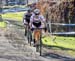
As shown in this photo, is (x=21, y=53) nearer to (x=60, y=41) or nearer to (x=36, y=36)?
(x=36, y=36)

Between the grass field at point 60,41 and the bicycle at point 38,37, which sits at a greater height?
the bicycle at point 38,37

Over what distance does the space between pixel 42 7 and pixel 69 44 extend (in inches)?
234

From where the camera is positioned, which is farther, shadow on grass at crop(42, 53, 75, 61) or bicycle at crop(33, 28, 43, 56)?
bicycle at crop(33, 28, 43, 56)

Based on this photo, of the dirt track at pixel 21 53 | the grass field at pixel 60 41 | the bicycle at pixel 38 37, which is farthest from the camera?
the grass field at pixel 60 41

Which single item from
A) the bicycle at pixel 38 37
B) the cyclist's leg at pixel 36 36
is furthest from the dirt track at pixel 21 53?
the cyclist's leg at pixel 36 36

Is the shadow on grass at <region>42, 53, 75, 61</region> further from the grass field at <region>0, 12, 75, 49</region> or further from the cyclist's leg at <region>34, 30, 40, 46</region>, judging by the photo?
the grass field at <region>0, 12, 75, 49</region>

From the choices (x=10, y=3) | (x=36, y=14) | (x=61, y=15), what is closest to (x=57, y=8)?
(x=61, y=15)

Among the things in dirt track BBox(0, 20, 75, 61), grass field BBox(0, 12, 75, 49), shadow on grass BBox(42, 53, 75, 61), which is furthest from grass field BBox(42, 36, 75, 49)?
shadow on grass BBox(42, 53, 75, 61)

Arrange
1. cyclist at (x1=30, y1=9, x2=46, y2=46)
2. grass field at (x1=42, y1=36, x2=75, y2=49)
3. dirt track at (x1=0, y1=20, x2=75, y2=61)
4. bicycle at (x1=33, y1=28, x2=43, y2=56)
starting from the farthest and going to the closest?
1. grass field at (x1=42, y1=36, x2=75, y2=49)
2. cyclist at (x1=30, y1=9, x2=46, y2=46)
3. bicycle at (x1=33, y1=28, x2=43, y2=56)
4. dirt track at (x1=0, y1=20, x2=75, y2=61)

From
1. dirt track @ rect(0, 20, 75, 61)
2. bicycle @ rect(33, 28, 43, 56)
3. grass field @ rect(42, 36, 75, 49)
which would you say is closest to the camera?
dirt track @ rect(0, 20, 75, 61)

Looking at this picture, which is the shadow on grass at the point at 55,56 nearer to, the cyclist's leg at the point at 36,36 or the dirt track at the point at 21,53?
the dirt track at the point at 21,53

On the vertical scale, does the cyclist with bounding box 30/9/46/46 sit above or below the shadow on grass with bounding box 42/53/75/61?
above

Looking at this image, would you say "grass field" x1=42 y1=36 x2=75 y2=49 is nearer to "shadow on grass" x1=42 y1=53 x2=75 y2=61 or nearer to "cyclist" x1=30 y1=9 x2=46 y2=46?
"cyclist" x1=30 y1=9 x2=46 y2=46

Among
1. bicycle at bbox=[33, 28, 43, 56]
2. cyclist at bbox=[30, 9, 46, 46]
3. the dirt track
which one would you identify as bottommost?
the dirt track
